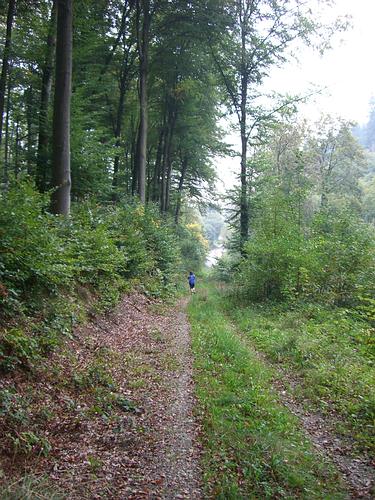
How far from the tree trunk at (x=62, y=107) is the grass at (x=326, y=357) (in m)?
7.06

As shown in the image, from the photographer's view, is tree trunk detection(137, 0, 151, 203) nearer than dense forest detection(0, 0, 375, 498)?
No

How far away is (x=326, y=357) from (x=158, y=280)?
32.7ft

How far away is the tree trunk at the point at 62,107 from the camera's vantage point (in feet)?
31.8

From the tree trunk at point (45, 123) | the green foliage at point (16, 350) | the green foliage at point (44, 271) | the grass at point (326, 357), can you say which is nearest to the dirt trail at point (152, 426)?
the green foliage at point (44, 271)

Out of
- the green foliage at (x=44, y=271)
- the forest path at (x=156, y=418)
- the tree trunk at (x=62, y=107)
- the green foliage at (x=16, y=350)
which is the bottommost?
the forest path at (x=156, y=418)

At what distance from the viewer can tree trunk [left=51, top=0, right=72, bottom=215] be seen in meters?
9.68

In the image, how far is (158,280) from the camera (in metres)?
17.3

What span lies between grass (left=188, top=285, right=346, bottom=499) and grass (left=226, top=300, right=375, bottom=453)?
2.72 ft

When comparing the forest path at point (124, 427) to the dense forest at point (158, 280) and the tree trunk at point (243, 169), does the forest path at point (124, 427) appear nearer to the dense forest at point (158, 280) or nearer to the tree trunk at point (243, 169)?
the dense forest at point (158, 280)

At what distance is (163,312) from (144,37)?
13580 millimetres

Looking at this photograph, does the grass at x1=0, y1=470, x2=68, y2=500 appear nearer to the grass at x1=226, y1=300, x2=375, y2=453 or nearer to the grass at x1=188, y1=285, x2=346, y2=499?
the grass at x1=188, y1=285, x2=346, y2=499

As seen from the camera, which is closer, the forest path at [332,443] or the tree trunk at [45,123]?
the forest path at [332,443]

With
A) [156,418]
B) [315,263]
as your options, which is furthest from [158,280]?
[156,418]

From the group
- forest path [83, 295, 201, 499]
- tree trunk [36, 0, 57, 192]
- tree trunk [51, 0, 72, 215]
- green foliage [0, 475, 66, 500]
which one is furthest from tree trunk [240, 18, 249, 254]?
green foliage [0, 475, 66, 500]
